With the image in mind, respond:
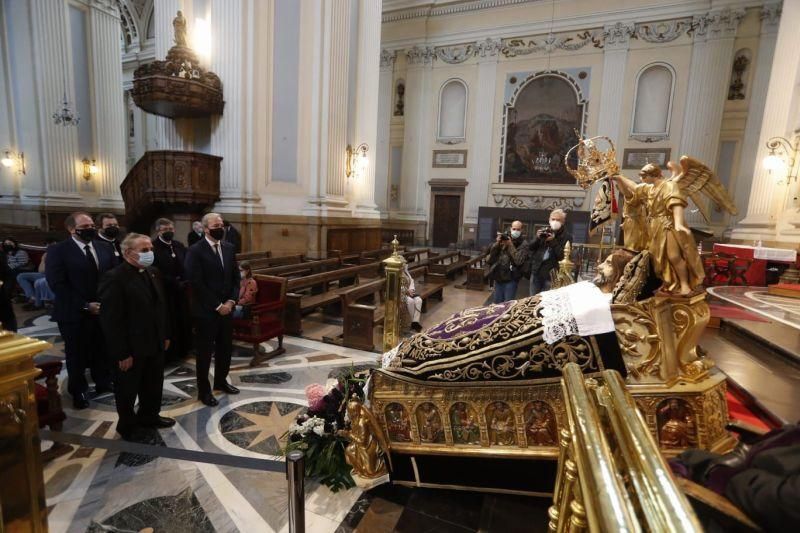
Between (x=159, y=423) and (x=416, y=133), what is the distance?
17.3m

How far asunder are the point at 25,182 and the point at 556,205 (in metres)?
18.8

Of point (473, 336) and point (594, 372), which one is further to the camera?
point (473, 336)

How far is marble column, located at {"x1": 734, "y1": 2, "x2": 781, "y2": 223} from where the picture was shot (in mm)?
13062

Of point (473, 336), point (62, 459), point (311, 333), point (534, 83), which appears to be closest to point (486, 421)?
point (473, 336)

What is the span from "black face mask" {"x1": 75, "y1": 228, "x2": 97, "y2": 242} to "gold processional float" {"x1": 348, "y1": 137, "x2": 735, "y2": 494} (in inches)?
117

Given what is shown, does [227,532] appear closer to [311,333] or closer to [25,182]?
[311,333]

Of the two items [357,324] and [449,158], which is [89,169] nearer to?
[357,324]

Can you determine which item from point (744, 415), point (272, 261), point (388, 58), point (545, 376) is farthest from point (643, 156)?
point (545, 376)

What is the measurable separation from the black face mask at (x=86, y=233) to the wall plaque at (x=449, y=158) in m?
16.1

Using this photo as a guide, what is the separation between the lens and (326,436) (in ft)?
8.87

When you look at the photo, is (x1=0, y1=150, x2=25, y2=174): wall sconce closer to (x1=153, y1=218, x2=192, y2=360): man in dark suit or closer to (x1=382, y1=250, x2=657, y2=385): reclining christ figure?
(x1=153, y1=218, x2=192, y2=360): man in dark suit

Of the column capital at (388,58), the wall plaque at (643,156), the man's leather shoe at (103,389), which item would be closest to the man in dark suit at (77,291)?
the man's leather shoe at (103,389)

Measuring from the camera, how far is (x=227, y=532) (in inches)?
85.4

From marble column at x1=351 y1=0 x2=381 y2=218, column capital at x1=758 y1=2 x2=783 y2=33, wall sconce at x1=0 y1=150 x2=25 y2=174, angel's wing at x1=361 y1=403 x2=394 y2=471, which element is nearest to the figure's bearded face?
angel's wing at x1=361 y1=403 x2=394 y2=471
